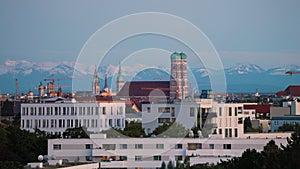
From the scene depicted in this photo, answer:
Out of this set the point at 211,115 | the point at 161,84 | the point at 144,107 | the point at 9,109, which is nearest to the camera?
the point at 211,115

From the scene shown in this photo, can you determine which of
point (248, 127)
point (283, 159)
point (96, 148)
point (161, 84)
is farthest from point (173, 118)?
point (161, 84)

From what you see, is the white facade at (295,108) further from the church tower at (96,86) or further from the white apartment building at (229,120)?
the church tower at (96,86)

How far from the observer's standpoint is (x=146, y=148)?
219ft

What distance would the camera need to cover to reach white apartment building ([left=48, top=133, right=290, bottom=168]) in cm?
6322

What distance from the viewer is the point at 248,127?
98562 mm

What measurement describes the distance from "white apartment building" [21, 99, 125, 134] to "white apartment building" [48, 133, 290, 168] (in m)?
27.6

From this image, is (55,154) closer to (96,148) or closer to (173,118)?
(96,148)

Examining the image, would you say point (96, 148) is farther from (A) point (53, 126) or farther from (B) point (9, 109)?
(B) point (9, 109)

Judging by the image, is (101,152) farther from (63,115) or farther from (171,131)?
(63,115)

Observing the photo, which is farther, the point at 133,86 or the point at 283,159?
the point at 133,86

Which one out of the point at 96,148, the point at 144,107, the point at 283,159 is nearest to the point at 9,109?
the point at 144,107

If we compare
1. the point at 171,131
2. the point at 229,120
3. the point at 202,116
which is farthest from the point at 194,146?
the point at 202,116

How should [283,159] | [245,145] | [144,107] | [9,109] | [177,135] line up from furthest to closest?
[9,109]
[144,107]
[177,135]
[245,145]
[283,159]

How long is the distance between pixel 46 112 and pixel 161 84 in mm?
85030
